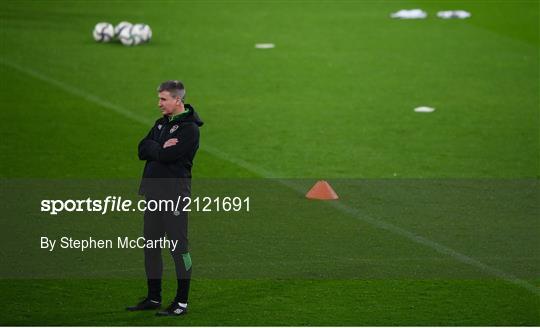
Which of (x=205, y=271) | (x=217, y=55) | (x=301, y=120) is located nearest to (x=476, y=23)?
(x=217, y=55)

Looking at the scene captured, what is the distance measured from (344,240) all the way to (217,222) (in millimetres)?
1453

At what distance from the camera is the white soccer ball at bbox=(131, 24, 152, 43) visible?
2634 centimetres

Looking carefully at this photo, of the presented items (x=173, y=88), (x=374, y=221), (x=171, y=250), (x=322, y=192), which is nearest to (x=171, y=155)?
(x=173, y=88)

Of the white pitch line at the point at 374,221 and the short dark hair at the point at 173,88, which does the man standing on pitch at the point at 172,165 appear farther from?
the white pitch line at the point at 374,221

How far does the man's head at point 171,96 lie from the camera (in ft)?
30.7

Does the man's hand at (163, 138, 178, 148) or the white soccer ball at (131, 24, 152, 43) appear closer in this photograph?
the man's hand at (163, 138, 178, 148)

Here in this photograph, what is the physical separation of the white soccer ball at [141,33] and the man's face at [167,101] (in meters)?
17.1

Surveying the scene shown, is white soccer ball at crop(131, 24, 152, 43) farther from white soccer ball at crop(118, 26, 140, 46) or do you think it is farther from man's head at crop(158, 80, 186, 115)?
man's head at crop(158, 80, 186, 115)

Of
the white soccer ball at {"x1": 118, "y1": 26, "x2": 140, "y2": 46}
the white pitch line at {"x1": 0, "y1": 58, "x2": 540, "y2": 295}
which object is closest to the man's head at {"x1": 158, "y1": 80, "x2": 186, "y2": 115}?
the white pitch line at {"x1": 0, "y1": 58, "x2": 540, "y2": 295}

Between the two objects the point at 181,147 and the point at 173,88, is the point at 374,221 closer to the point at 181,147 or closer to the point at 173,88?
the point at 181,147

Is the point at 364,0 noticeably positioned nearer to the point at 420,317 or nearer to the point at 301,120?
the point at 301,120

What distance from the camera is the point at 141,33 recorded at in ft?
86.6

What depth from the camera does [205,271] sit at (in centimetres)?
1127

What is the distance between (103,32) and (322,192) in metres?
13.2
